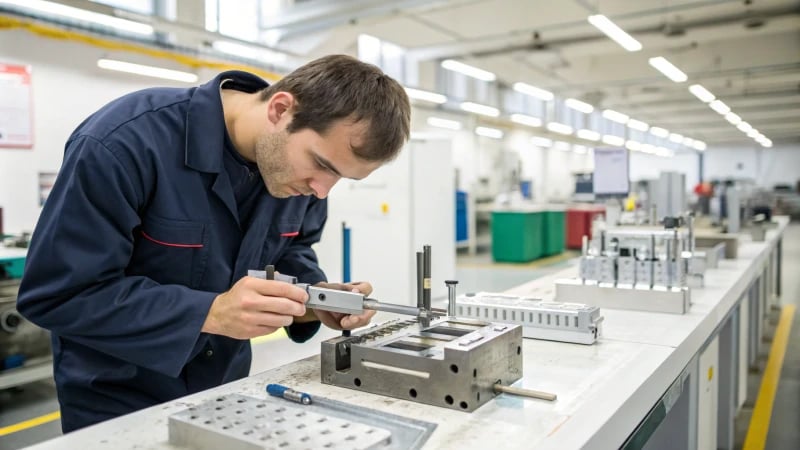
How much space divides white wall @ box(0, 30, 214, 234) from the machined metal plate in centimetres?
518

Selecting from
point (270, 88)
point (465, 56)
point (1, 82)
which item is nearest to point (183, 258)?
point (270, 88)

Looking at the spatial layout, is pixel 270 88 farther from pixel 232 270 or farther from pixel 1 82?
pixel 1 82

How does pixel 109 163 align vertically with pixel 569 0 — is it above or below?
below

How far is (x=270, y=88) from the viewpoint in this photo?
1199 millimetres

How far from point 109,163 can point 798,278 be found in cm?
822

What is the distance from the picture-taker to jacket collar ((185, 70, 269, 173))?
114cm

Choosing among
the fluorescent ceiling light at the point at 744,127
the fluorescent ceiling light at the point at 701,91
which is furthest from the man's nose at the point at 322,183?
the fluorescent ceiling light at the point at 744,127

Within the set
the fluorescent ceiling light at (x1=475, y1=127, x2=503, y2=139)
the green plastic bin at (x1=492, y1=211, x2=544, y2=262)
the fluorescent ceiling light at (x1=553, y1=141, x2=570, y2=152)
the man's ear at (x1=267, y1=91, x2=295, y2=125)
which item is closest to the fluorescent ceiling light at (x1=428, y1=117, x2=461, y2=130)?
the fluorescent ceiling light at (x1=475, y1=127, x2=503, y2=139)

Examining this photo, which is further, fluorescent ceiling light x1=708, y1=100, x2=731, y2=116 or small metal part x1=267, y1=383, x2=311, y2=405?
fluorescent ceiling light x1=708, y1=100, x2=731, y2=116

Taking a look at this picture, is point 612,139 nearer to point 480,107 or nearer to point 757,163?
point 480,107

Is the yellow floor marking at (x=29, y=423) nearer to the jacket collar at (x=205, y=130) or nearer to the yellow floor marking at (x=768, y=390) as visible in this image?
the jacket collar at (x=205, y=130)

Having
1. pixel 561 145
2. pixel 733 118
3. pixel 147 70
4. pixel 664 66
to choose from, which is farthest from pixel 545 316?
pixel 561 145

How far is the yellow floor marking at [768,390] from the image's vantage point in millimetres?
2840

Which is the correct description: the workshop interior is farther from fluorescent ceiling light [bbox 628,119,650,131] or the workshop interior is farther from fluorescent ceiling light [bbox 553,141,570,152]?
fluorescent ceiling light [bbox 553,141,570,152]
